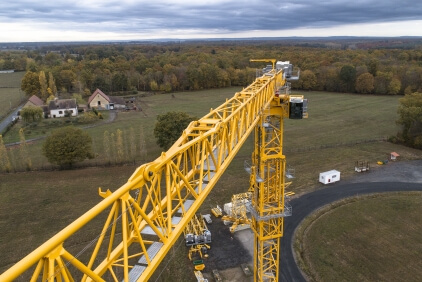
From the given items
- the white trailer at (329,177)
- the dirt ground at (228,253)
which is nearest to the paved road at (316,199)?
→ the white trailer at (329,177)

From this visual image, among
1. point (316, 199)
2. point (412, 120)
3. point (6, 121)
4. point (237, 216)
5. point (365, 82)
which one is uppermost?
point (365, 82)

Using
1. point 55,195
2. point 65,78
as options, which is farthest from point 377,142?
point 65,78

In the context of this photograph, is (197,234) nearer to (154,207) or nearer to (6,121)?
(154,207)

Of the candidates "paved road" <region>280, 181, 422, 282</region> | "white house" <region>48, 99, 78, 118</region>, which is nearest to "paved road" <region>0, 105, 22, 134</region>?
"white house" <region>48, 99, 78, 118</region>

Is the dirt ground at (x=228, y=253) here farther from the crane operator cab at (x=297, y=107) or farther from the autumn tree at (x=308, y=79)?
the autumn tree at (x=308, y=79)

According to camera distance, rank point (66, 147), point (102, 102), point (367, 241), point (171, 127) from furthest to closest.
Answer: point (102, 102) → point (171, 127) → point (66, 147) → point (367, 241)

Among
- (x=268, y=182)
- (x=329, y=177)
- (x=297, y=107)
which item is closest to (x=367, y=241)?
A: (x=329, y=177)
